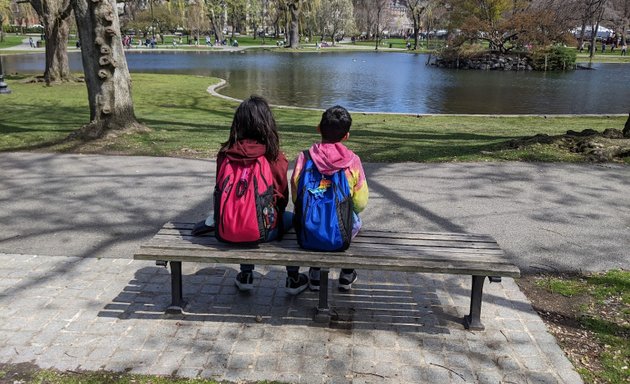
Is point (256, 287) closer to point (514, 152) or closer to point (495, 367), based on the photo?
point (495, 367)

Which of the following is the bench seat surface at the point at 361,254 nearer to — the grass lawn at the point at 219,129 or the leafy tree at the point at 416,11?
the grass lawn at the point at 219,129

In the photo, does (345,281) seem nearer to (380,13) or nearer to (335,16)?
(335,16)

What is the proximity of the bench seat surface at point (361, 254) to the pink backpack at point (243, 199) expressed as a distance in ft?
0.39

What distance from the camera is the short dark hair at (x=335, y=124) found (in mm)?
3555

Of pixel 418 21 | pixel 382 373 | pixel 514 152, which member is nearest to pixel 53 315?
pixel 382 373

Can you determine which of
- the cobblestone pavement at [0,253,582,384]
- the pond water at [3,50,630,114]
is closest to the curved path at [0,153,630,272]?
the cobblestone pavement at [0,253,582,384]

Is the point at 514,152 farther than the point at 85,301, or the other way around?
the point at 514,152

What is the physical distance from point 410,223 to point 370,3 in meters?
97.8

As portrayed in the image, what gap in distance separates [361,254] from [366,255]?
0.04 metres

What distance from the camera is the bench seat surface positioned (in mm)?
3486

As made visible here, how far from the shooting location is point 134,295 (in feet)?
13.7

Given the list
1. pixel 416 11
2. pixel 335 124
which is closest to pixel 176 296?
pixel 335 124

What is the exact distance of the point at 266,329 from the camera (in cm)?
371

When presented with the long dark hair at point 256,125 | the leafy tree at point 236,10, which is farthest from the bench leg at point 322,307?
the leafy tree at point 236,10
